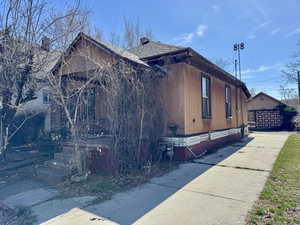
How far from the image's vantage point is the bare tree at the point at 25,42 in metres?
5.66

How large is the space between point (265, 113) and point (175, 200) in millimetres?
25953

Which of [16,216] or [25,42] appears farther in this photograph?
[25,42]

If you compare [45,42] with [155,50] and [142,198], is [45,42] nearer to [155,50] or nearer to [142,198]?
[155,50]

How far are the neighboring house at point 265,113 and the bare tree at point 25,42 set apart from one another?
24.7 metres

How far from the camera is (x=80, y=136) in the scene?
5.56 m

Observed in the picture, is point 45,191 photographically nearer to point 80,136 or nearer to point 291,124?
point 80,136

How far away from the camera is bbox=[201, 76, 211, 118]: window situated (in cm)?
885

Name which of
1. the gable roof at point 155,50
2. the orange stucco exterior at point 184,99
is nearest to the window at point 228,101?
the orange stucco exterior at point 184,99

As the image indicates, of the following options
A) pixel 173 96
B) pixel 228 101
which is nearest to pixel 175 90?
pixel 173 96

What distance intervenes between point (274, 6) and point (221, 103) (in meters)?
5.14

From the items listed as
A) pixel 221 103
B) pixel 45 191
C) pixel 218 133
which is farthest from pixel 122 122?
pixel 221 103

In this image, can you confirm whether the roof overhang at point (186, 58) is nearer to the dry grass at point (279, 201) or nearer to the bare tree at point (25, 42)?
the bare tree at point (25, 42)

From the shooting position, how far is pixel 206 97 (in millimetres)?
9172

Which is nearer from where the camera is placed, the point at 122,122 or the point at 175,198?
the point at 175,198
